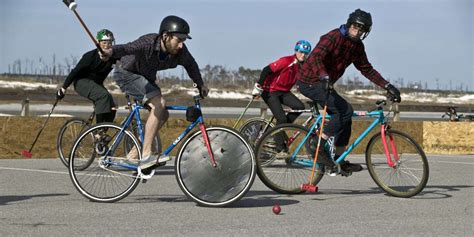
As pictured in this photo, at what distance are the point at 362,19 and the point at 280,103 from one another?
306cm

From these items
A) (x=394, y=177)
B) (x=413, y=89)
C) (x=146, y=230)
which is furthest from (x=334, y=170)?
(x=413, y=89)

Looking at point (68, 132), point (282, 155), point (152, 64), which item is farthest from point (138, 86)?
point (68, 132)

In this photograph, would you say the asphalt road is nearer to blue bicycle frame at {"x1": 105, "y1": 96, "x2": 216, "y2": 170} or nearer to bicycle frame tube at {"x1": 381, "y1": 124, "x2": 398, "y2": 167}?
bicycle frame tube at {"x1": 381, "y1": 124, "x2": 398, "y2": 167}

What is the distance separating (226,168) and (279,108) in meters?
3.77

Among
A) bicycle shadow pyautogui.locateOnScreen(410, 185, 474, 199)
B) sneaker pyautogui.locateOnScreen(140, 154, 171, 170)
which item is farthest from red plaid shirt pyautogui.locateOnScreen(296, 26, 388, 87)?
sneaker pyautogui.locateOnScreen(140, 154, 171, 170)

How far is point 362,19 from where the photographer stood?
27.5 feet

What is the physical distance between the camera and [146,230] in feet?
20.2

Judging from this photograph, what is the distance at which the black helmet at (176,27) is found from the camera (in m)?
7.49

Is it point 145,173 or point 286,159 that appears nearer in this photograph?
point 145,173

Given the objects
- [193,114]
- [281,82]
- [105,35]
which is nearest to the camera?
[193,114]

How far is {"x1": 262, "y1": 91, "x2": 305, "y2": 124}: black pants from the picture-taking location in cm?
1109

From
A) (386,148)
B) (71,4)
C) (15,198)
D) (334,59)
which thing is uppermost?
(71,4)

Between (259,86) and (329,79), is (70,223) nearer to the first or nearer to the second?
(329,79)

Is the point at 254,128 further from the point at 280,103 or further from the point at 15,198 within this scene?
the point at 15,198
